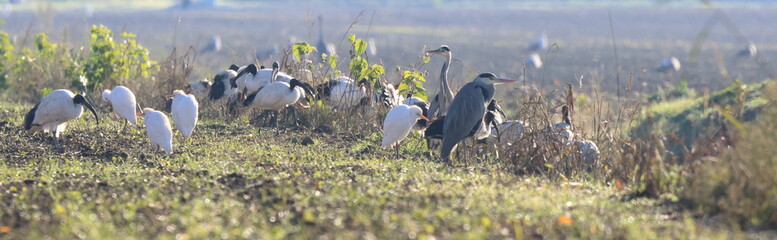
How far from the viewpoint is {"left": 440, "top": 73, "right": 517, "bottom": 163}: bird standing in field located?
10.6m

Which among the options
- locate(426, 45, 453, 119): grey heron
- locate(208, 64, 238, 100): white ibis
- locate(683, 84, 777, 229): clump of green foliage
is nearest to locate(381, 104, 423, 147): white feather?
locate(426, 45, 453, 119): grey heron

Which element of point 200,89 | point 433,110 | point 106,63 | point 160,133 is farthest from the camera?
point 200,89

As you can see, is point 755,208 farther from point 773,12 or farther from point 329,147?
point 773,12

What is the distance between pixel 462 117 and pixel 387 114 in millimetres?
914

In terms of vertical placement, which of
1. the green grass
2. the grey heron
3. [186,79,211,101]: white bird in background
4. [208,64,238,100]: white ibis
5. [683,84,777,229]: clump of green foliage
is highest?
[683,84,777,229]: clump of green foliage

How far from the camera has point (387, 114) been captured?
11211 mm

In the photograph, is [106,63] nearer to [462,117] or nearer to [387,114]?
[387,114]

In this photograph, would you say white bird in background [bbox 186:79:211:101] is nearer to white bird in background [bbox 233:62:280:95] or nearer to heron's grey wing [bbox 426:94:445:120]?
white bird in background [bbox 233:62:280:95]

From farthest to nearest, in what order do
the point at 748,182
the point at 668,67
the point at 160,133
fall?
the point at 668,67
the point at 160,133
the point at 748,182

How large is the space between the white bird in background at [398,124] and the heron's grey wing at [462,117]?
1.29 ft

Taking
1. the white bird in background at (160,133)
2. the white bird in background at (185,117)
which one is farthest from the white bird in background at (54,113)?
the white bird in background at (160,133)

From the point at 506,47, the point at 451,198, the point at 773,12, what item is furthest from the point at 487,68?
the point at 773,12

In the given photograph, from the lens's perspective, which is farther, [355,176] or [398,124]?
[398,124]

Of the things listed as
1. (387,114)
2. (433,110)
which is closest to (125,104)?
(387,114)
